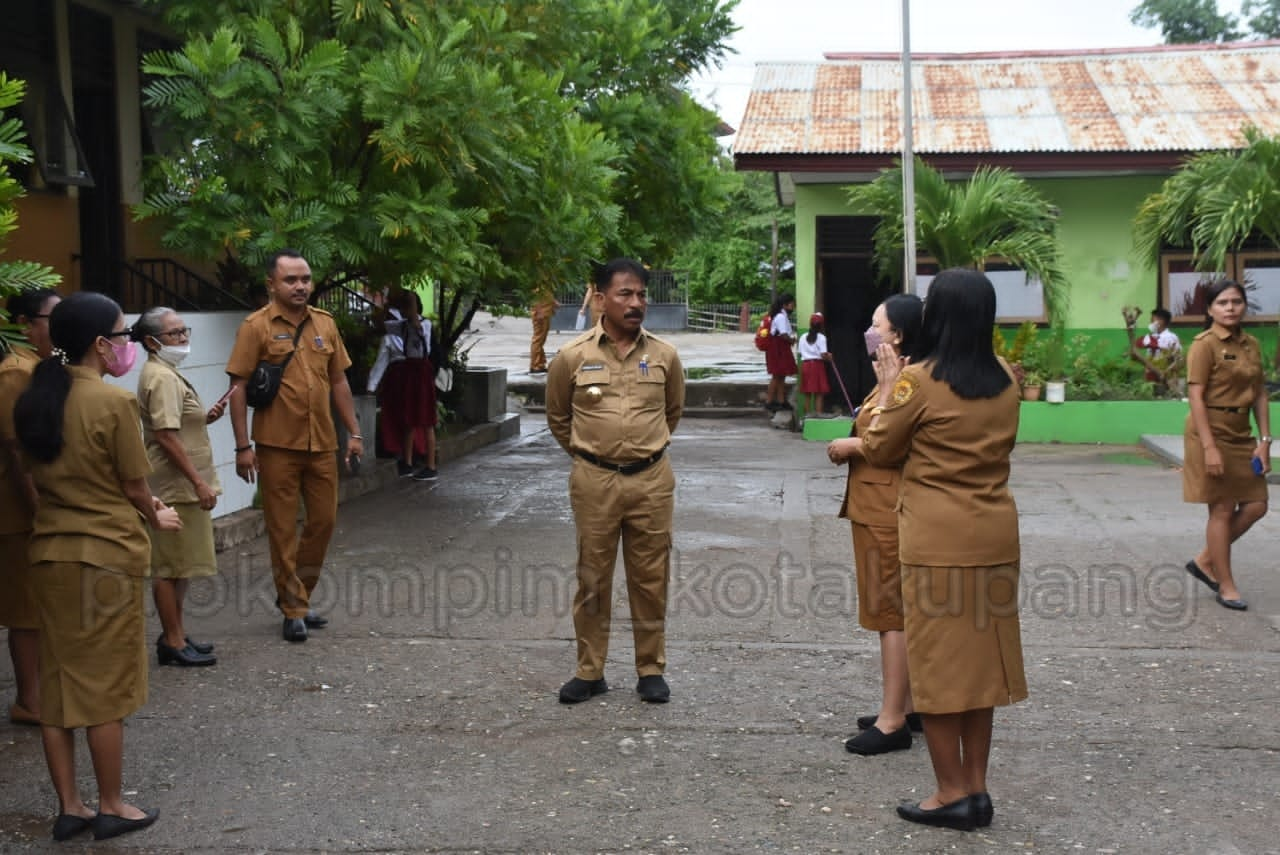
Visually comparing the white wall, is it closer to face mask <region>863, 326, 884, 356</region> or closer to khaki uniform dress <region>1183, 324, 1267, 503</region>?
face mask <region>863, 326, 884, 356</region>

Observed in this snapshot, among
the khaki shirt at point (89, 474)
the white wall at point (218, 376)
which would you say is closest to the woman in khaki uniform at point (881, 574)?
the khaki shirt at point (89, 474)

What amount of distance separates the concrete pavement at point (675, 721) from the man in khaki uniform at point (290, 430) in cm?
44

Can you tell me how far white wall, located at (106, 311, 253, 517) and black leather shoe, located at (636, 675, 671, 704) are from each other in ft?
15.6

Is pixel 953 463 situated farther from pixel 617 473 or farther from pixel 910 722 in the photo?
pixel 617 473

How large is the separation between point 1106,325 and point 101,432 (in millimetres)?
15482

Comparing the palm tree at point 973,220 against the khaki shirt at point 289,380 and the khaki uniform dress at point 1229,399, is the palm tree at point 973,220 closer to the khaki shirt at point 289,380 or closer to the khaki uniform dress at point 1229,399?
the khaki uniform dress at point 1229,399

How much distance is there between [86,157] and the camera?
12.3 m

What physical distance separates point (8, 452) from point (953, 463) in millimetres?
3451

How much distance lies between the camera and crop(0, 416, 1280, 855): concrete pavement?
15.6 feet

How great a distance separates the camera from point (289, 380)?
23.7ft

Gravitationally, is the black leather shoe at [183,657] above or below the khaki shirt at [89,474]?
below

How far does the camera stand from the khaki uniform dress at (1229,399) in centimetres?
777

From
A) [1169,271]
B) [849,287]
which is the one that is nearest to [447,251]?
[849,287]

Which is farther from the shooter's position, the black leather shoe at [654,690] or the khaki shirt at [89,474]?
the black leather shoe at [654,690]
